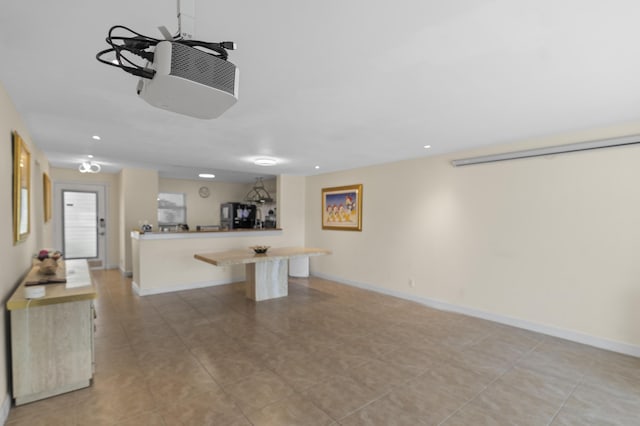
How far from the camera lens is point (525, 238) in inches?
144

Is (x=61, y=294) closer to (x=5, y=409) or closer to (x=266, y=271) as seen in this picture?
(x=5, y=409)

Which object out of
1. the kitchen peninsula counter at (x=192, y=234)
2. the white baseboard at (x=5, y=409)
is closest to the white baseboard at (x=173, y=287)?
the kitchen peninsula counter at (x=192, y=234)

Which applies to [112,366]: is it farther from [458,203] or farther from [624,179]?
[624,179]

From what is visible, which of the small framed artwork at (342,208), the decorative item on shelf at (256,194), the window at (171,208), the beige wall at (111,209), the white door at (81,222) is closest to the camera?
the small framed artwork at (342,208)

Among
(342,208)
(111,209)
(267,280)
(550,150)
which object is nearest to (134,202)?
(111,209)

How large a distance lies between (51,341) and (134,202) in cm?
462

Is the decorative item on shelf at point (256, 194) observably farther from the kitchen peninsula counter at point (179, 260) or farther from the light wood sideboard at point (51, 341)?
the light wood sideboard at point (51, 341)

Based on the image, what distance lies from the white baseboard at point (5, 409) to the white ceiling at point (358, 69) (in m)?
2.16

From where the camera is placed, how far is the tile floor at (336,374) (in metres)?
2.12

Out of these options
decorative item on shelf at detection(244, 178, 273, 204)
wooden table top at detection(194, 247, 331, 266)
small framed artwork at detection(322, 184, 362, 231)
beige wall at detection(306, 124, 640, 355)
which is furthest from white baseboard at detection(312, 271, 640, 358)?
decorative item on shelf at detection(244, 178, 273, 204)

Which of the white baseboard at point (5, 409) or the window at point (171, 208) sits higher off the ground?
the window at point (171, 208)

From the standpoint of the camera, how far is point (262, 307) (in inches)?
176

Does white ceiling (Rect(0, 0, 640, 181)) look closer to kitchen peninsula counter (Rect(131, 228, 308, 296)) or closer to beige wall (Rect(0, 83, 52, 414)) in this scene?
beige wall (Rect(0, 83, 52, 414))

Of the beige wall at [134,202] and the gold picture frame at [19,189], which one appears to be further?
the beige wall at [134,202]
